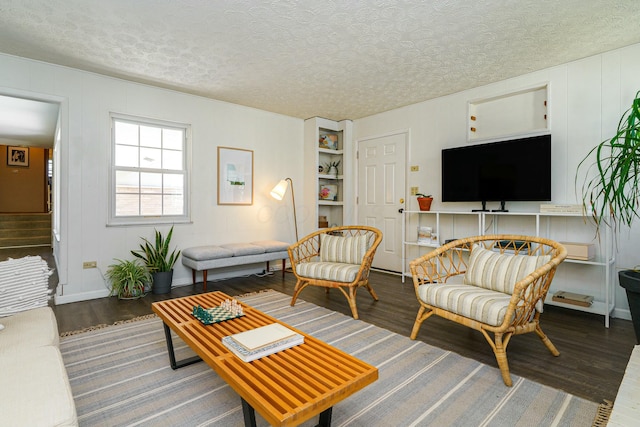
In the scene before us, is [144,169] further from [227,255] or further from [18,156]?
[18,156]

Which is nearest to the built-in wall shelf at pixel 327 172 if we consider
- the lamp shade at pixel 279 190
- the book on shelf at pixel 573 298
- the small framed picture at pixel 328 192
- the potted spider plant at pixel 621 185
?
the small framed picture at pixel 328 192

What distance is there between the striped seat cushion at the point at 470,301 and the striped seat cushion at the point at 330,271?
31.1 inches

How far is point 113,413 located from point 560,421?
87.2 inches

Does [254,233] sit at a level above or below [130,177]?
below

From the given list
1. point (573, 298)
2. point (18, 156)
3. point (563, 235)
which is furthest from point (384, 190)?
point (18, 156)

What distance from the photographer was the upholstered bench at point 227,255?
12.9 feet

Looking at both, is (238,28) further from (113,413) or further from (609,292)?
(609,292)

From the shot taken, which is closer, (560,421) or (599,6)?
(560,421)

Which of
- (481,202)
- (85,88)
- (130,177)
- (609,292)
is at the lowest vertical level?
(609,292)

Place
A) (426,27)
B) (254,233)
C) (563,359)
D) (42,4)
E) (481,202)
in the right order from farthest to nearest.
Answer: (254,233), (481,202), (426,27), (42,4), (563,359)

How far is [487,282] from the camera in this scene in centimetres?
243

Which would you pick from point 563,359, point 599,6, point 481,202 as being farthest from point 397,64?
point 563,359

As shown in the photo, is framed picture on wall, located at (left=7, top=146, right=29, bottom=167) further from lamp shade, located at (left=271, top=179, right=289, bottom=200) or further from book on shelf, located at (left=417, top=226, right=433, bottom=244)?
book on shelf, located at (left=417, top=226, right=433, bottom=244)

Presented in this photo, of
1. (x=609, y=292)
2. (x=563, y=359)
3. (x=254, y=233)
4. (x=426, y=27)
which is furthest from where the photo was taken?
(x=254, y=233)
